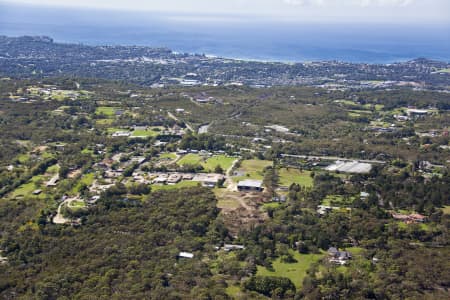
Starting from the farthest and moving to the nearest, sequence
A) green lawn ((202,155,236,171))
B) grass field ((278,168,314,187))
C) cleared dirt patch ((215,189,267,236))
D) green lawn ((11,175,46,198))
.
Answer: green lawn ((202,155,236,171))
grass field ((278,168,314,187))
green lawn ((11,175,46,198))
cleared dirt patch ((215,189,267,236))

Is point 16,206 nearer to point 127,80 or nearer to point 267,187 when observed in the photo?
point 267,187

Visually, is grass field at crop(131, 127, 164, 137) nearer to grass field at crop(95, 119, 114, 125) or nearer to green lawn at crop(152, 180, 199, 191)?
grass field at crop(95, 119, 114, 125)

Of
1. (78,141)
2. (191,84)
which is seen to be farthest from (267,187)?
(191,84)

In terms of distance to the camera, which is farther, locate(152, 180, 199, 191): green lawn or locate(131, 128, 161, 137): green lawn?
locate(131, 128, 161, 137): green lawn

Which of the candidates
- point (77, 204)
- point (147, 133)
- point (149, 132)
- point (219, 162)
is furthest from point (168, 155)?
point (77, 204)

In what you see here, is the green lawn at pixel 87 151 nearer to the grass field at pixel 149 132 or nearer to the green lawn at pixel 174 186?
the grass field at pixel 149 132

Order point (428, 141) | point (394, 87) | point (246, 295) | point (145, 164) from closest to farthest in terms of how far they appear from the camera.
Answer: point (246, 295), point (145, 164), point (428, 141), point (394, 87)

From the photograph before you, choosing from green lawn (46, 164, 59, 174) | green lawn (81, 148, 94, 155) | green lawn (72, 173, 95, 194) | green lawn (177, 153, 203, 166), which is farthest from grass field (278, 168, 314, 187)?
green lawn (46, 164, 59, 174)

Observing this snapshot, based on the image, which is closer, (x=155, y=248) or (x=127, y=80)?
(x=155, y=248)
